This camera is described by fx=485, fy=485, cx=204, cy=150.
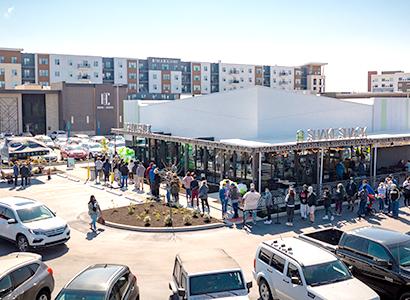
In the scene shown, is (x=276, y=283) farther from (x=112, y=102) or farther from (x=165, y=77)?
(x=165, y=77)

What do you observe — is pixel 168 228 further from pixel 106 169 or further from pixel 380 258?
pixel 106 169

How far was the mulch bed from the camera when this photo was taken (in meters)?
20.0

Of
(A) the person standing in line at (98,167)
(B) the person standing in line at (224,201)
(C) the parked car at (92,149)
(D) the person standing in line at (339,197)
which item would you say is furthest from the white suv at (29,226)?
(C) the parked car at (92,149)

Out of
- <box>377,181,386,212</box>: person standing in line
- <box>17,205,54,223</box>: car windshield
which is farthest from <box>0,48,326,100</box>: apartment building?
<box>17,205,54,223</box>: car windshield

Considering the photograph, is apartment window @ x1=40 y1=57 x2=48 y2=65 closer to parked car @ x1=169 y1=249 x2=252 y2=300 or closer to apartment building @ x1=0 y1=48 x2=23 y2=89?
apartment building @ x1=0 y1=48 x2=23 y2=89

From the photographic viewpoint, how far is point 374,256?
12328mm

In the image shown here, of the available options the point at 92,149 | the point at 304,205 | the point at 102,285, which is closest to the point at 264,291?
the point at 102,285

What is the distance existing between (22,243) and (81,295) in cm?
794

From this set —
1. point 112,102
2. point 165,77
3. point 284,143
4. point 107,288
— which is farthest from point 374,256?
point 165,77

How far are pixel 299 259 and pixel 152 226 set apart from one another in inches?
365

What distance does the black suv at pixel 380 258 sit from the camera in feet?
37.9

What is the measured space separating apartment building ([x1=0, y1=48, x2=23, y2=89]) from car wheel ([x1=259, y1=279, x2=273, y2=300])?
8808 centimetres

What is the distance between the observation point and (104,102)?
74.7 metres

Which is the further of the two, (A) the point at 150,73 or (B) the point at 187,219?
(A) the point at 150,73
